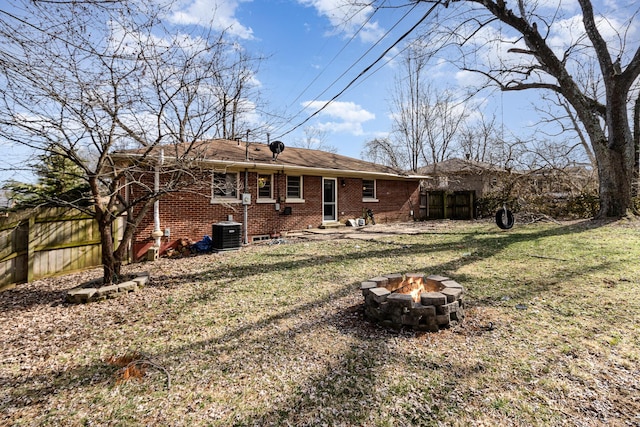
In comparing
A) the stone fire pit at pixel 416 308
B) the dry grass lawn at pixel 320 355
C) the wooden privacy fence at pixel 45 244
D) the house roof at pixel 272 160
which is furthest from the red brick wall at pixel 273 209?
the stone fire pit at pixel 416 308

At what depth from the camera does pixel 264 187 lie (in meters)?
10.9

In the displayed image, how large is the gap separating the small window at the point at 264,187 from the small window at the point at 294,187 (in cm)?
91

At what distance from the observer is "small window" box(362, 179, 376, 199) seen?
47.1 ft

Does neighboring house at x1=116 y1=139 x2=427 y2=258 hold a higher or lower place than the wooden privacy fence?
higher

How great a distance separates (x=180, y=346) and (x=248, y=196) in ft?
22.1

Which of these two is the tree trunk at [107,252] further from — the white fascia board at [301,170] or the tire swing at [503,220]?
the tire swing at [503,220]

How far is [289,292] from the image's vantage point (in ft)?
15.5

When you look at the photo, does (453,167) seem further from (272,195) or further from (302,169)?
(272,195)

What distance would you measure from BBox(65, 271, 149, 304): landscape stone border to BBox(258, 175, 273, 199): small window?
19.2 feet

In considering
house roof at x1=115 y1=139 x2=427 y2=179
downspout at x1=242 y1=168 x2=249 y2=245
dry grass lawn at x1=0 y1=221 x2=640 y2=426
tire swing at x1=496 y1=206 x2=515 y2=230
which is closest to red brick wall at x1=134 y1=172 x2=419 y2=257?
downspout at x1=242 y1=168 x2=249 y2=245

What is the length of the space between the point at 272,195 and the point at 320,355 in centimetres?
850

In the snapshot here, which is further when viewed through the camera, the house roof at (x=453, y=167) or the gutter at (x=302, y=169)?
the house roof at (x=453, y=167)

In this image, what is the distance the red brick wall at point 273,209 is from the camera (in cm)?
856

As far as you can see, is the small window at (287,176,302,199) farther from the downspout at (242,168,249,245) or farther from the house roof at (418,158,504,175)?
the house roof at (418,158,504,175)
